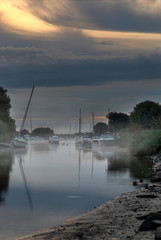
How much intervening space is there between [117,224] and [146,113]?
3978 inches

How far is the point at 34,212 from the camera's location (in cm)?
1315

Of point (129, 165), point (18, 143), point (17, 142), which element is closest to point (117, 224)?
point (129, 165)

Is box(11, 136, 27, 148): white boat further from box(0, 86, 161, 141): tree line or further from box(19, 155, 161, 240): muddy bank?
box(19, 155, 161, 240): muddy bank

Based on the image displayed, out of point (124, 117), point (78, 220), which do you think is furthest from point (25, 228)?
point (124, 117)

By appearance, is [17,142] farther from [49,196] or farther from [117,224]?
[117,224]

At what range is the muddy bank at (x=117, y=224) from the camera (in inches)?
335

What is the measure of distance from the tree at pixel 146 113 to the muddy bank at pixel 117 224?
94124mm

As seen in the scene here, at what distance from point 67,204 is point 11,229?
4124 mm

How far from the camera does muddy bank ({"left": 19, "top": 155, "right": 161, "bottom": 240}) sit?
8508 millimetres

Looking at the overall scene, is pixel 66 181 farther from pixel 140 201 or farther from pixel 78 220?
pixel 78 220

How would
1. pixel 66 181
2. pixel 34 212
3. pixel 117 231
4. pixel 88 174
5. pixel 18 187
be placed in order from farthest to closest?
1. pixel 88 174
2. pixel 66 181
3. pixel 18 187
4. pixel 34 212
5. pixel 117 231

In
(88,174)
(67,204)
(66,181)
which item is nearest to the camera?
(67,204)

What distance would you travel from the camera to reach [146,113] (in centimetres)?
10969

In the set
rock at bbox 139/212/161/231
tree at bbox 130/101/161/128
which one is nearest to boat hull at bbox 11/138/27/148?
tree at bbox 130/101/161/128
